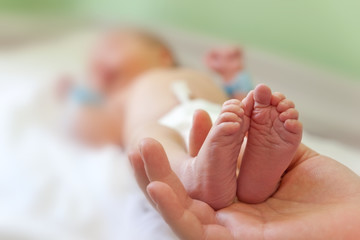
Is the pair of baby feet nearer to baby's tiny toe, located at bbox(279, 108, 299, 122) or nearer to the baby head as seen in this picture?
baby's tiny toe, located at bbox(279, 108, 299, 122)

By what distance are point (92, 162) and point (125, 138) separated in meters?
0.09

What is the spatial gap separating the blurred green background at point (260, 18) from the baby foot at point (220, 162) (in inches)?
25.0

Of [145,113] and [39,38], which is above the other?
[39,38]

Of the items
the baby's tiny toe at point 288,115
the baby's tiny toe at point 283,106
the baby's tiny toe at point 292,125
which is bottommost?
the baby's tiny toe at point 292,125

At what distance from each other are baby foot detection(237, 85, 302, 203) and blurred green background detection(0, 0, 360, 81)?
602 mm

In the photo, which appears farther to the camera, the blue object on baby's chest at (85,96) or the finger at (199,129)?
the blue object on baby's chest at (85,96)

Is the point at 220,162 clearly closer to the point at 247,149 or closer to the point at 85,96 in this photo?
the point at 247,149

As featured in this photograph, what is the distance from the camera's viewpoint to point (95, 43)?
1.23 m

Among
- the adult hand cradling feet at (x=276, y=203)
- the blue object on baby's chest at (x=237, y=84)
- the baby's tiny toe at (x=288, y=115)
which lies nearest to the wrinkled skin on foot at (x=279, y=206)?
the adult hand cradling feet at (x=276, y=203)

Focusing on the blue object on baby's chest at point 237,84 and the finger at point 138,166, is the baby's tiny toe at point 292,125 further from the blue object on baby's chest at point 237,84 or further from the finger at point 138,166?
the blue object on baby's chest at point 237,84

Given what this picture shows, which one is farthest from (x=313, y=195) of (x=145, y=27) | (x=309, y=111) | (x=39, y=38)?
(x=39, y=38)

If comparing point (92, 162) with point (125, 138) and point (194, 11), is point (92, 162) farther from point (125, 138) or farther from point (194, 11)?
point (194, 11)

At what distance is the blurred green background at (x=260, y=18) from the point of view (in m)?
1.09

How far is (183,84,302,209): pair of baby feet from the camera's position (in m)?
0.48
